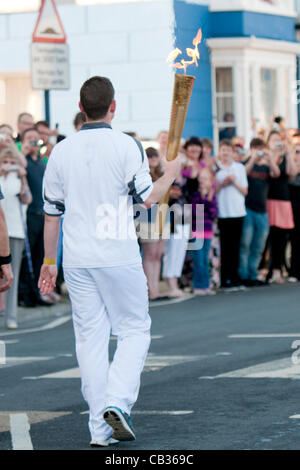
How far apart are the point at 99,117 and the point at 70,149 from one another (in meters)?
0.24

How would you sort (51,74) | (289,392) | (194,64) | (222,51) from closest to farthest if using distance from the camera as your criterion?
(194,64)
(289,392)
(51,74)
(222,51)

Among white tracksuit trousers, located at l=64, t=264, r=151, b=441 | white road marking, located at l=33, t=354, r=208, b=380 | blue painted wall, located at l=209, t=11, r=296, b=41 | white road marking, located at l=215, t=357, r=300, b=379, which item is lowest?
white road marking, located at l=33, t=354, r=208, b=380

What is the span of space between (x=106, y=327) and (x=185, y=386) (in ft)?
6.60

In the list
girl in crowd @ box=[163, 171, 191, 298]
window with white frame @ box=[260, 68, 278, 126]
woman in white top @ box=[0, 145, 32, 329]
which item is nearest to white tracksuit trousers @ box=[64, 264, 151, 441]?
woman in white top @ box=[0, 145, 32, 329]

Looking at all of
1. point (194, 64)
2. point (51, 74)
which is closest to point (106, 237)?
point (194, 64)

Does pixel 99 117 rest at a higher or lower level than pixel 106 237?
higher

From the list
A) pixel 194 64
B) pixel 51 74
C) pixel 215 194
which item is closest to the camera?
pixel 194 64

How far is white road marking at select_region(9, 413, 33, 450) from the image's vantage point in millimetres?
6965

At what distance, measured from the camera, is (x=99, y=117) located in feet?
23.2

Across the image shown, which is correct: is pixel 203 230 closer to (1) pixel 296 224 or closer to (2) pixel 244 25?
(1) pixel 296 224

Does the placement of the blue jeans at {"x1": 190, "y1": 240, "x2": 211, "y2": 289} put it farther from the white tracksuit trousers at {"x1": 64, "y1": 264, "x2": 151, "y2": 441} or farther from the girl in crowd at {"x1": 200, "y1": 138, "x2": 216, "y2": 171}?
the white tracksuit trousers at {"x1": 64, "y1": 264, "x2": 151, "y2": 441}

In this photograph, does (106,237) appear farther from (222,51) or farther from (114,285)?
(222,51)

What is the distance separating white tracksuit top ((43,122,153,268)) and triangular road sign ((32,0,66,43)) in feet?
29.9

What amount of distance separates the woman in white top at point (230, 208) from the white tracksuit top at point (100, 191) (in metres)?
10.7
